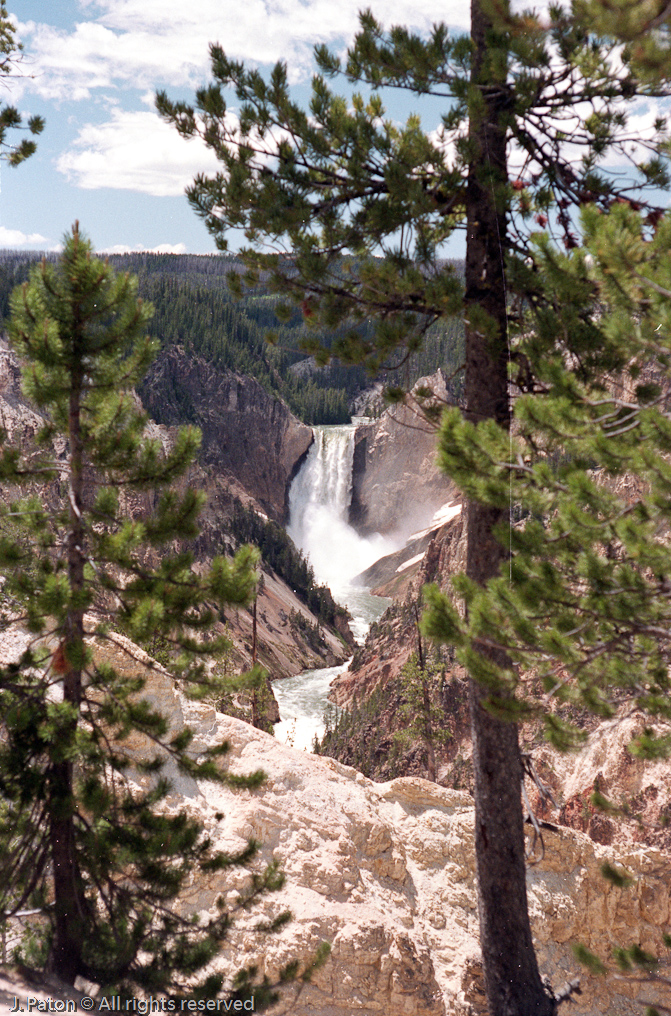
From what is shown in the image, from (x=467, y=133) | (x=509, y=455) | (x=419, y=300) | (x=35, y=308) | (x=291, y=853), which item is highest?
(x=467, y=133)

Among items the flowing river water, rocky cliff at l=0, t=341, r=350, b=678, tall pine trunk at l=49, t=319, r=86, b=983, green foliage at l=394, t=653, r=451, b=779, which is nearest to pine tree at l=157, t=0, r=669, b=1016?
tall pine trunk at l=49, t=319, r=86, b=983

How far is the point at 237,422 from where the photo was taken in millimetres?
83250

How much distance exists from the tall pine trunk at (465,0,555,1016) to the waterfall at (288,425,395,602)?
68729 mm

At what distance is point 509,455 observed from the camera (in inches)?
163

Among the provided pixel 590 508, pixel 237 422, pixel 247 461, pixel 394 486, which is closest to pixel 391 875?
pixel 590 508

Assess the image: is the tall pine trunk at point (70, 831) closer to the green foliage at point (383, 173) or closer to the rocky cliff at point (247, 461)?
the green foliage at point (383, 173)

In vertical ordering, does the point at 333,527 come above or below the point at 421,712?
above

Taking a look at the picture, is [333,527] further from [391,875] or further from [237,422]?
[391,875]

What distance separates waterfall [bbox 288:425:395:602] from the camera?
7794 cm

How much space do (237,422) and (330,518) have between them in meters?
16.1

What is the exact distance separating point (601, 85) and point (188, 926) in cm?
696

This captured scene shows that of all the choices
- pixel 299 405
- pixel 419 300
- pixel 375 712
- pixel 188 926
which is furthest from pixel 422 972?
pixel 299 405

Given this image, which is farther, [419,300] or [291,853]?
[291,853]

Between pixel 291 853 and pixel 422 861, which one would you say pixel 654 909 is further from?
pixel 291 853
